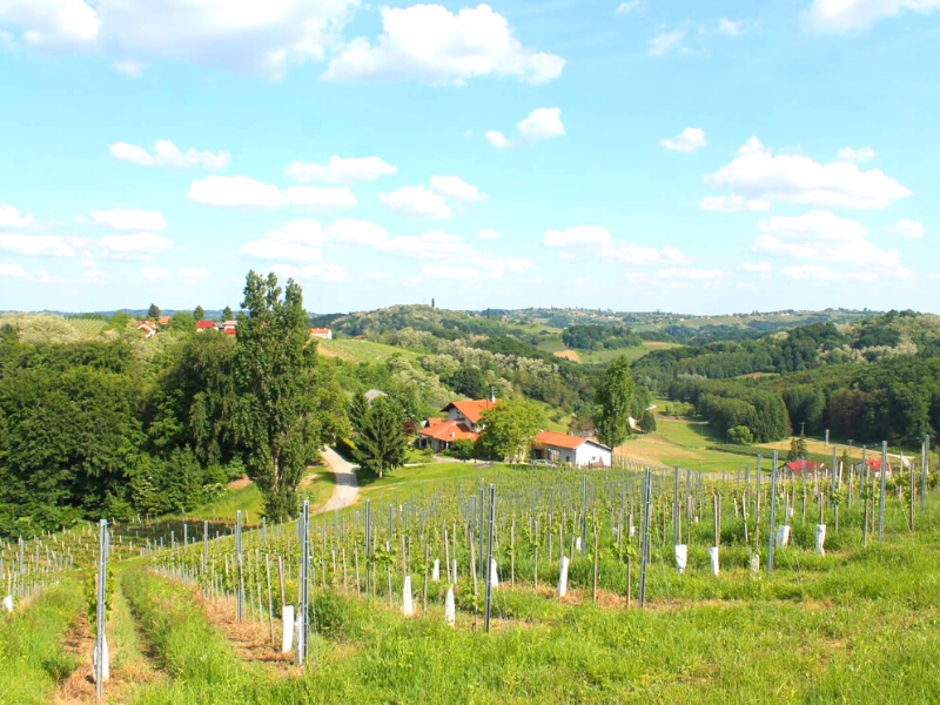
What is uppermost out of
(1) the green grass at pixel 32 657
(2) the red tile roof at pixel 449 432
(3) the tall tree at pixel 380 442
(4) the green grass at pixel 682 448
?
(1) the green grass at pixel 32 657

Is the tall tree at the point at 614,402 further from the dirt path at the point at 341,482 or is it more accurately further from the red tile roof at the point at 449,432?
the dirt path at the point at 341,482

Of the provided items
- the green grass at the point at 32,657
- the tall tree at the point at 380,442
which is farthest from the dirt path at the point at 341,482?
the green grass at the point at 32,657

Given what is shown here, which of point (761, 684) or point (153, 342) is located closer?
point (761, 684)

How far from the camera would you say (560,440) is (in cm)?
5828

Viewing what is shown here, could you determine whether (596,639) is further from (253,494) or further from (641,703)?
(253,494)

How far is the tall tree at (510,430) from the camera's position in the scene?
52344 millimetres

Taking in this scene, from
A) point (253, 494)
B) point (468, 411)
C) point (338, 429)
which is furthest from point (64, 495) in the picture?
point (468, 411)

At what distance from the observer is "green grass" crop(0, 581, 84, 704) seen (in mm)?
6043

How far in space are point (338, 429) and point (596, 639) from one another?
44338 millimetres

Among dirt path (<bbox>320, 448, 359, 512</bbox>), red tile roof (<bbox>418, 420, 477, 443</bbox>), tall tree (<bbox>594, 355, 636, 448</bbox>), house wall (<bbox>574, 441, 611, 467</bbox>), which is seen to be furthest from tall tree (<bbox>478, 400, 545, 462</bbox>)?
dirt path (<bbox>320, 448, 359, 512</bbox>)

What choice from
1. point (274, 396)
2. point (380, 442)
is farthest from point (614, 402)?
point (274, 396)

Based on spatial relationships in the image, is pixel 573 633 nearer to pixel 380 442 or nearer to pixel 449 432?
pixel 380 442

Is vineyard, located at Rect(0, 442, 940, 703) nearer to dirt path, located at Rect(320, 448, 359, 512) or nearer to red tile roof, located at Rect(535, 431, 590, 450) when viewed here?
dirt path, located at Rect(320, 448, 359, 512)

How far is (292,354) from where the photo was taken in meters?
30.8
